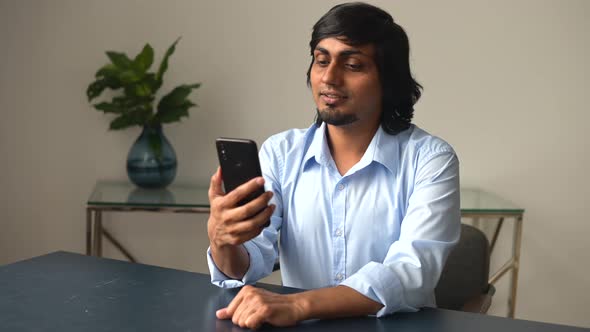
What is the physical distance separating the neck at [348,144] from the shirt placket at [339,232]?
0.30 feet

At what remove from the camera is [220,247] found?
5.05 feet

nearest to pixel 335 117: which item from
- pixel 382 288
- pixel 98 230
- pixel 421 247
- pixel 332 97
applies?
pixel 332 97

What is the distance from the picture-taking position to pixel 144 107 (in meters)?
3.18

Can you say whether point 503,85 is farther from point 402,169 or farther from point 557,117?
point 402,169

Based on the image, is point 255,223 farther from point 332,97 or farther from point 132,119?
point 132,119

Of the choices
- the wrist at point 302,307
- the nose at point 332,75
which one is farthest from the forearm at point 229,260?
the nose at point 332,75

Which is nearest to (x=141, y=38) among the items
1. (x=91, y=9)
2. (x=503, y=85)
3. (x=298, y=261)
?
(x=91, y=9)

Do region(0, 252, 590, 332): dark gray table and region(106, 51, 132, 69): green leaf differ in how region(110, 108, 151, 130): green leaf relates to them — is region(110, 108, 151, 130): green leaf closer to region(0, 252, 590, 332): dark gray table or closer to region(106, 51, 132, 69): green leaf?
region(106, 51, 132, 69): green leaf

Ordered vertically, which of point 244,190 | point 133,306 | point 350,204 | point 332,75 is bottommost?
point 133,306

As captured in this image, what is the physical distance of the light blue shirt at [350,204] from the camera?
165 centimetres

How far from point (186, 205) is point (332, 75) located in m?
1.40

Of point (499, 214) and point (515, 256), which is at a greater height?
point (499, 214)

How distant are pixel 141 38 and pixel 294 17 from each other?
0.74m

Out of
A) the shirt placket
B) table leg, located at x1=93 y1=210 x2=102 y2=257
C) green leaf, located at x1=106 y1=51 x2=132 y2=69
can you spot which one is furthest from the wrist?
green leaf, located at x1=106 y1=51 x2=132 y2=69
